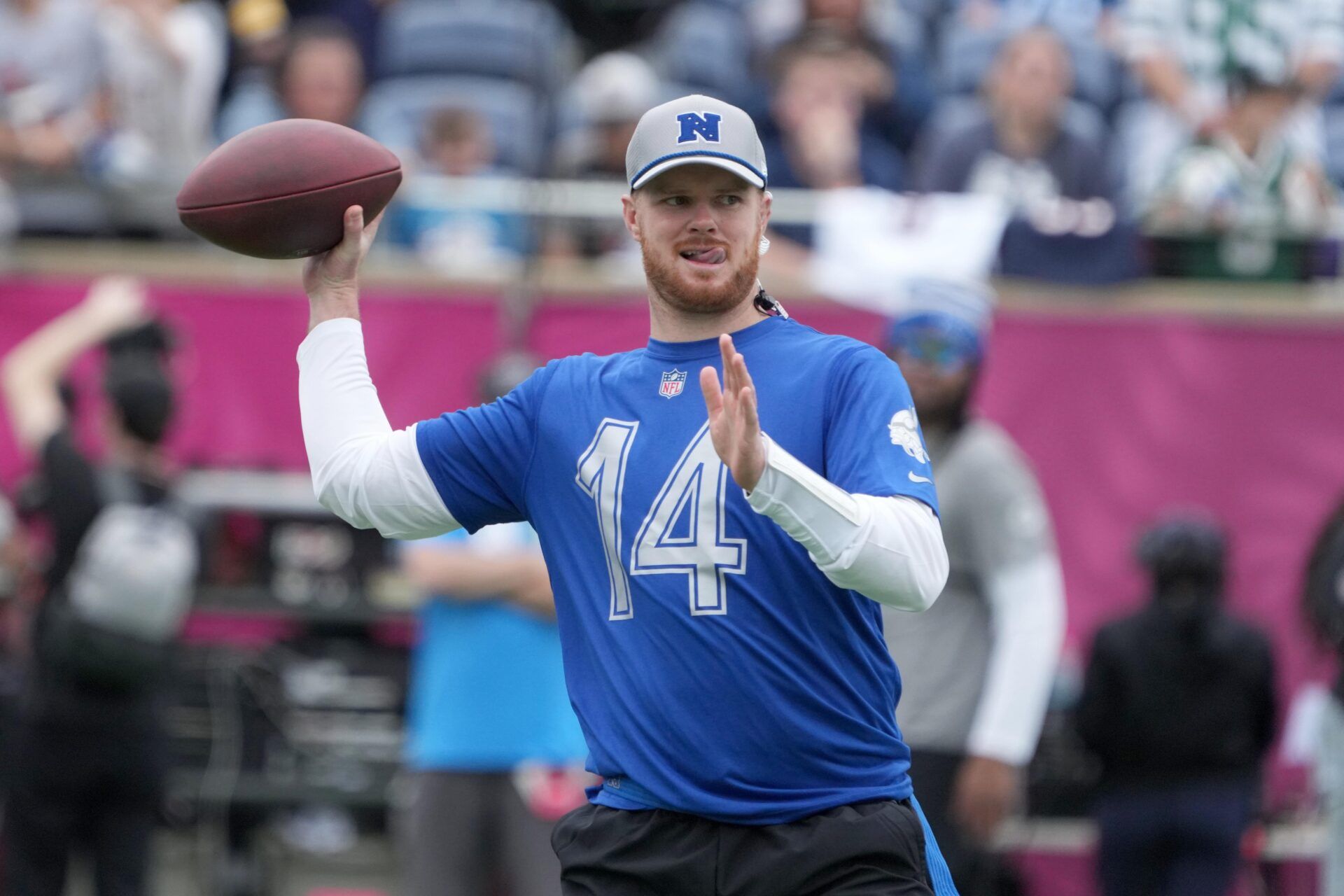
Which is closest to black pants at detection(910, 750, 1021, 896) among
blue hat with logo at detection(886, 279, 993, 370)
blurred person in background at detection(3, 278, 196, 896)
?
blue hat with logo at detection(886, 279, 993, 370)

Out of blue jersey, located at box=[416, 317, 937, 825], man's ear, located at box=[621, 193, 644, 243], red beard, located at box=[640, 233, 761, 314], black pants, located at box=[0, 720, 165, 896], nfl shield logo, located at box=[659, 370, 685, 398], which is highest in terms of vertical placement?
man's ear, located at box=[621, 193, 644, 243]

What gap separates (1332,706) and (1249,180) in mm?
3238

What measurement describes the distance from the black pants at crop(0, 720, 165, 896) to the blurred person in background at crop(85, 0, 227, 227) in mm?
2970

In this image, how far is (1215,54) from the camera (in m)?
9.30

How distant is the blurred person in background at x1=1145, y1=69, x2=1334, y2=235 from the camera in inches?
331

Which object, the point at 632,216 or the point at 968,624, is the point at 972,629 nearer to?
the point at 968,624

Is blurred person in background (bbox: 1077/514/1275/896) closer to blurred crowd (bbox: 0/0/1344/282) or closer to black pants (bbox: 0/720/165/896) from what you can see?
blurred crowd (bbox: 0/0/1344/282)

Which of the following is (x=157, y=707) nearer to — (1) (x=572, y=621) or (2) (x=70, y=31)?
(1) (x=572, y=621)

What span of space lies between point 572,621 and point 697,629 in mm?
304

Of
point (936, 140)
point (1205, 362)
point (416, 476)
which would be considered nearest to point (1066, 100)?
point (936, 140)

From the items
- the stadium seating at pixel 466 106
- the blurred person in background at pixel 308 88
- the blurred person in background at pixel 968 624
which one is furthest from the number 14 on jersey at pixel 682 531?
the blurred person in background at pixel 308 88

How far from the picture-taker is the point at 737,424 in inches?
117

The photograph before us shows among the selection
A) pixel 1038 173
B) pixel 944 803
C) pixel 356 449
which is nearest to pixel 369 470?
pixel 356 449

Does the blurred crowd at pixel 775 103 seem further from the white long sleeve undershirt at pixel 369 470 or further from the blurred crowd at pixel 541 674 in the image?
the white long sleeve undershirt at pixel 369 470
